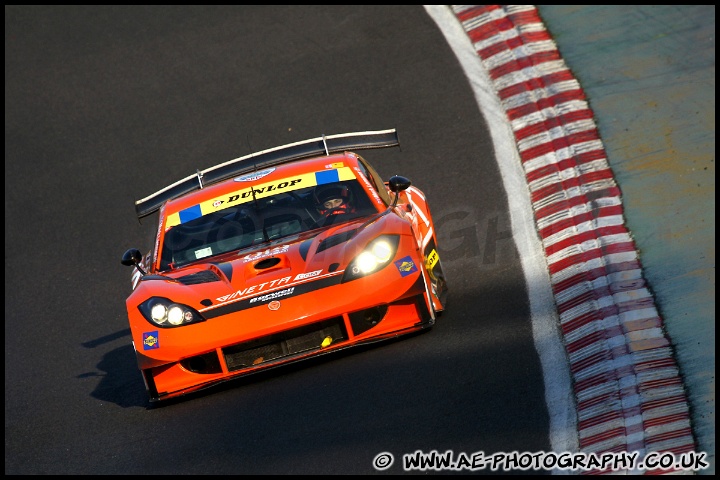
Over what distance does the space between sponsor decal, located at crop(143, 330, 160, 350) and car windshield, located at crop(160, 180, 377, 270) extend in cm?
105

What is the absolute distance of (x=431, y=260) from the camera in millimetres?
8273

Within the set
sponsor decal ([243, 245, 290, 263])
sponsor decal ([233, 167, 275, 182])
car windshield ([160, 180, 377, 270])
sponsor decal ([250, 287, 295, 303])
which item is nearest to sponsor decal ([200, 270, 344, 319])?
sponsor decal ([250, 287, 295, 303])

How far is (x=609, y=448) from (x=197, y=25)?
1059 centimetres

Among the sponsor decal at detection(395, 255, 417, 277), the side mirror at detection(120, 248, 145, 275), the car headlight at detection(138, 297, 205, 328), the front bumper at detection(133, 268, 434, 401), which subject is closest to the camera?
the front bumper at detection(133, 268, 434, 401)

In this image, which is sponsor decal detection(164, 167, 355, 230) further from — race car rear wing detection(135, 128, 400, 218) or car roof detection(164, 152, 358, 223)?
race car rear wing detection(135, 128, 400, 218)

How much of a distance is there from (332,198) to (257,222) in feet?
1.84

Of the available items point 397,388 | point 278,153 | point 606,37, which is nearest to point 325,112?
point 606,37

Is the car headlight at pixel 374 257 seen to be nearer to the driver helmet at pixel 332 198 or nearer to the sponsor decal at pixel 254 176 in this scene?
the driver helmet at pixel 332 198

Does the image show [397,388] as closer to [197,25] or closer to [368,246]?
[368,246]

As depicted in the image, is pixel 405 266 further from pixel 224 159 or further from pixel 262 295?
pixel 224 159

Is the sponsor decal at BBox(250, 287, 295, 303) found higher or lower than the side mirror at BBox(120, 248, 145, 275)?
lower

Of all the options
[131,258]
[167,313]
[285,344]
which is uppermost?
[131,258]

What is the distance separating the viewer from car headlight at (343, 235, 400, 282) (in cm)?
725

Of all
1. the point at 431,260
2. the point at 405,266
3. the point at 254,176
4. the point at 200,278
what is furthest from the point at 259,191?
the point at 405,266
